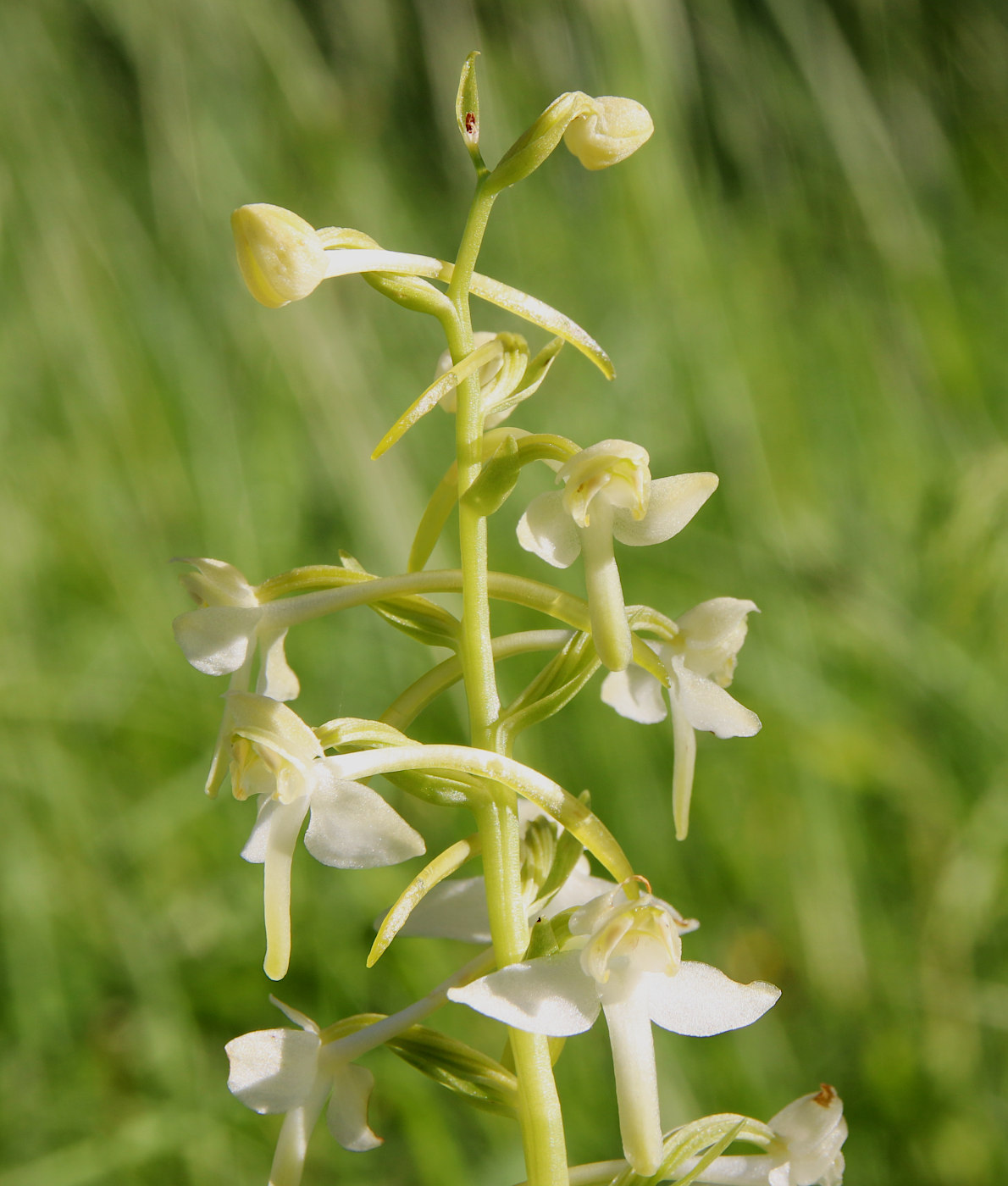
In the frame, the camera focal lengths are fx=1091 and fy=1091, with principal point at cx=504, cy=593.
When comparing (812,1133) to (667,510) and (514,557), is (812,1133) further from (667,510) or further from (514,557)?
(514,557)

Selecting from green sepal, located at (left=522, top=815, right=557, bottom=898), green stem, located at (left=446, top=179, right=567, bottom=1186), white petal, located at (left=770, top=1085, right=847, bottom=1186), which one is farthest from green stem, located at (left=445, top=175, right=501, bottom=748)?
white petal, located at (left=770, top=1085, right=847, bottom=1186)

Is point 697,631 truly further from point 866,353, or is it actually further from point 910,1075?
point 866,353

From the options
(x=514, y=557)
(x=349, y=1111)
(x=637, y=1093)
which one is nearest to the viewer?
(x=637, y=1093)

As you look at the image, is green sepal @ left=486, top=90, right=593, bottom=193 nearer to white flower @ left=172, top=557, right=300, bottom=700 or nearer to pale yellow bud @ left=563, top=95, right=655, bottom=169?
pale yellow bud @ left=563, top=95, right=655, bottom=169

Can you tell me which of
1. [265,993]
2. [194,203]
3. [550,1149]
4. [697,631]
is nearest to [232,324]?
[194,203]

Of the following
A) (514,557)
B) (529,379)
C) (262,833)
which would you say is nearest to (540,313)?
(529,379)

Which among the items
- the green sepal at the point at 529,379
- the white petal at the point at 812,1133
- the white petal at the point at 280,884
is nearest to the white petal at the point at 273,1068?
the white petal at the point at 280,884

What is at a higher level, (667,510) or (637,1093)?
(667,510)
